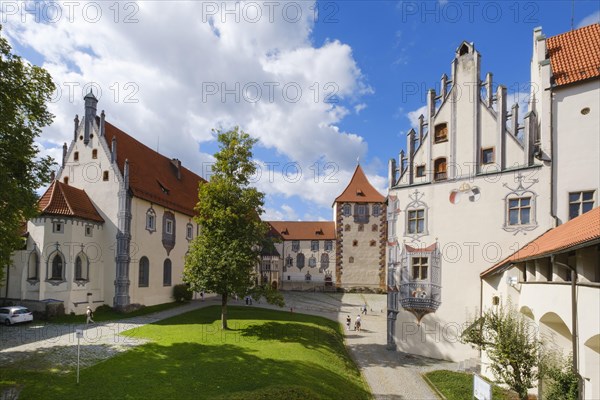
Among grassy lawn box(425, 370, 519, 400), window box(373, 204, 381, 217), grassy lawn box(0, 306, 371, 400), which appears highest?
window box(373, 204, 381, 217)

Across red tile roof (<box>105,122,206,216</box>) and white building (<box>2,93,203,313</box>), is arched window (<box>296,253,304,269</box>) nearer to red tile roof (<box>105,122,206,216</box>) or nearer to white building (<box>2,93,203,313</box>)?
red tile roof (<box>105,122,206,216</box>)

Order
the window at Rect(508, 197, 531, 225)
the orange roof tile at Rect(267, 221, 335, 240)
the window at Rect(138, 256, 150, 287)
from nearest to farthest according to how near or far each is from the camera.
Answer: the window at Rect(508, 197, 531, 225) → the window at Rect(138, 256, 150, 287) → the orange roof tile at Rect(267, 221, 335, 240)

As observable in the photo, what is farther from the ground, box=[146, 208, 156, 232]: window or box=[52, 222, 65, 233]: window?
box=[146, 208, 156, 232]: window

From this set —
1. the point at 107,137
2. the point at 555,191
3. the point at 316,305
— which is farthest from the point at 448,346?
the point at 107,137

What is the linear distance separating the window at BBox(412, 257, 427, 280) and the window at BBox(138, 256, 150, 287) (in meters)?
21.8

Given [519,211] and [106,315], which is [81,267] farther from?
[519,211]

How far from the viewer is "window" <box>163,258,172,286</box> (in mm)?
34156

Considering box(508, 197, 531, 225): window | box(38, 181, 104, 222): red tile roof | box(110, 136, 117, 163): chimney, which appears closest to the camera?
box(508, 197, 531, 225): window

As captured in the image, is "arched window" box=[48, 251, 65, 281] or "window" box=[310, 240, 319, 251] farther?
"window" box=[310, 240, 319, 251]

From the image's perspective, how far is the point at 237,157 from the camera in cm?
2275

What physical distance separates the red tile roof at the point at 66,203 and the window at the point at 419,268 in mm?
23472

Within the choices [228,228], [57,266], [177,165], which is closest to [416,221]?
[228,228]

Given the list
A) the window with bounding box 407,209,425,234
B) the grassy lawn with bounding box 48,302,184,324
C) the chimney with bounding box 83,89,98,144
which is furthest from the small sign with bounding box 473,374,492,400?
the chimney with bounding box 83,89,98,144

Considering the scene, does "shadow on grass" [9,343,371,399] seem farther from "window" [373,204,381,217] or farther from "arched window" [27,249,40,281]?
"window" [373,204,381,217]
